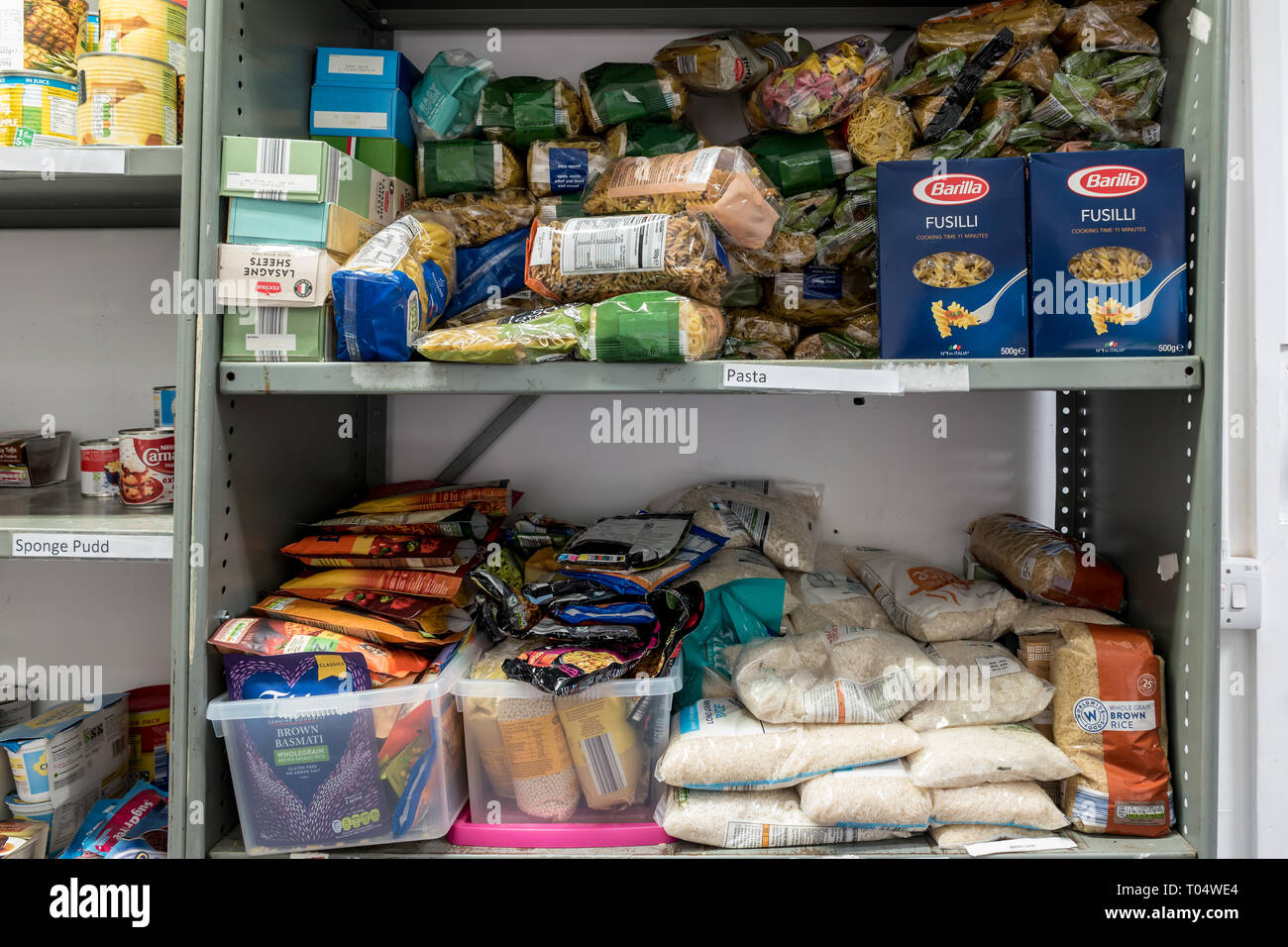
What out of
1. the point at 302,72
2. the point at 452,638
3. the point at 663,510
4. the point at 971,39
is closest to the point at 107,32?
the point at 302,72

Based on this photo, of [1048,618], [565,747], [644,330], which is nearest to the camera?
[644,330]

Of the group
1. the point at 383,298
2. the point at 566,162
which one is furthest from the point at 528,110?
the point at 383,298

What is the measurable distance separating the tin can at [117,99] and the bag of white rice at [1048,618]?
157cm

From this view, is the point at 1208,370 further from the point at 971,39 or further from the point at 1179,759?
the point at 971,39

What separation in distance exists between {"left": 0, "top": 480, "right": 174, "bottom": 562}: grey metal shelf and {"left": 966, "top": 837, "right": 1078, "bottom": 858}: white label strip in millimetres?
1235

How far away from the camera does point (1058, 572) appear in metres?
1.36

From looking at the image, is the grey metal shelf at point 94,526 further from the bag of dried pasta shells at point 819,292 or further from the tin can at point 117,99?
the bag of dried pasta shells at point 819,292

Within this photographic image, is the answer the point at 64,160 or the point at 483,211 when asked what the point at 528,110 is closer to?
the point at 483,211

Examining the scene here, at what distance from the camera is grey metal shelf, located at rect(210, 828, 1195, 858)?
45.8 inches

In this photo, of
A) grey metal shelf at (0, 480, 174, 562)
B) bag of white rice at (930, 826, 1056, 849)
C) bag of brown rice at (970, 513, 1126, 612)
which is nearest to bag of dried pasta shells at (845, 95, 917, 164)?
bag of brown rice at (970, 513, 1126, 612)

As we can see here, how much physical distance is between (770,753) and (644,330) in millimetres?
626

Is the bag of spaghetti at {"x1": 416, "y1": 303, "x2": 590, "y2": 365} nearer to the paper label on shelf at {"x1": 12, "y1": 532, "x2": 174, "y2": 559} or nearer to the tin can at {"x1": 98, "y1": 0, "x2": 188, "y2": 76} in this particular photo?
the paper label on shelf at {"x1": 12, "y1": 532, "x2": 174, "y2": 559}

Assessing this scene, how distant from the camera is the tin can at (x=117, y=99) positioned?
1240 millimetres

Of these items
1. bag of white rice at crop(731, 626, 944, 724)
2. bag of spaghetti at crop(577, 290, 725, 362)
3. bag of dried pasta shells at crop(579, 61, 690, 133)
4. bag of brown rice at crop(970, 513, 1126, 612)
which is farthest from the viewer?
bag of dried pasta shells at crop(579, 61, 690, 133)
